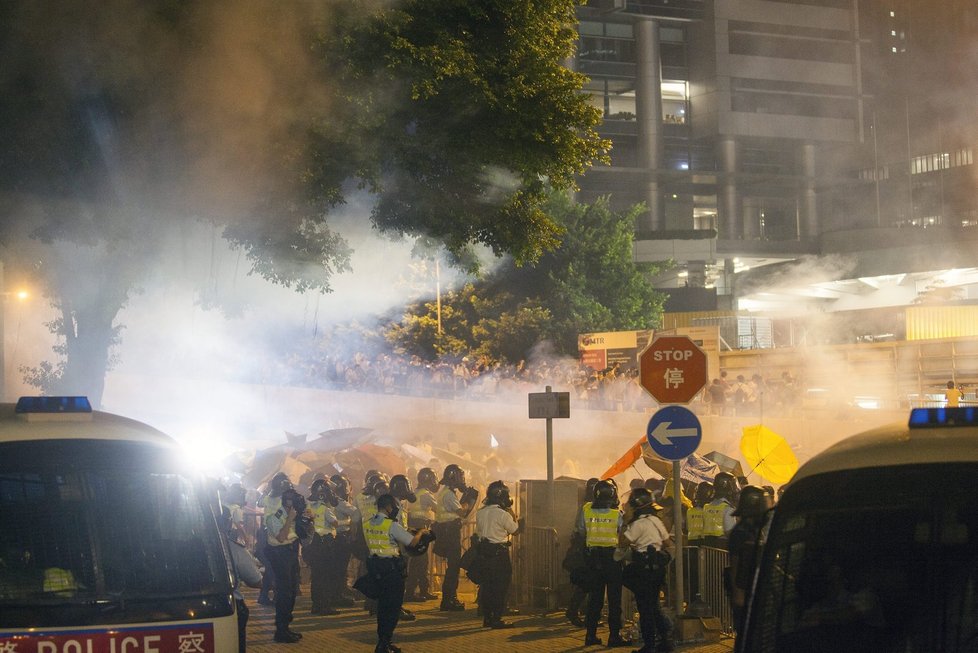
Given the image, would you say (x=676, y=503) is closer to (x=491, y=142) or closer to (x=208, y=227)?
(x=491, y=142)

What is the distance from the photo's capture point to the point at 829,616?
364cm

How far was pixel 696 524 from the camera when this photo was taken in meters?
10.2

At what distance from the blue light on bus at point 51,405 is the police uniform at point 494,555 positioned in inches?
202

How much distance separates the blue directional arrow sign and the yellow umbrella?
405 cm

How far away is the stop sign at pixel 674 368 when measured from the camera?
30.5 ft

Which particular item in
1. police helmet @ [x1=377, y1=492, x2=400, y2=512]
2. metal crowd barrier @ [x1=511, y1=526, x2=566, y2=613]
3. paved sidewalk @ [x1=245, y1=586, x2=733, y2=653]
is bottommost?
paved sidewalk @ [x1=245, y1=586, x2=733, y2=653]

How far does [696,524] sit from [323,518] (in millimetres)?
3561

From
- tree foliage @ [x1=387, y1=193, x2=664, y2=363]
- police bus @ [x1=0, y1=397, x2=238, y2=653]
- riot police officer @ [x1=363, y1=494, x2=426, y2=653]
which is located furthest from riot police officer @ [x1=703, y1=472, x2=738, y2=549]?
tree foliage @ [x1=387, y1=193, x2=664, y2=363]

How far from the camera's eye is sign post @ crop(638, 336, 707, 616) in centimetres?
912

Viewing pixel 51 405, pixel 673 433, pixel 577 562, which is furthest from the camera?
pixel 577 562

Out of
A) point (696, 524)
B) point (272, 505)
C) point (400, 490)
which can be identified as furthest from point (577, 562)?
point (272, 505)

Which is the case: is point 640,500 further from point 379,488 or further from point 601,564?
point 379,488

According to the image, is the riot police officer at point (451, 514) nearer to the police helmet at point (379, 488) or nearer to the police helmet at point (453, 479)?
the police helmet at point (453, 479)

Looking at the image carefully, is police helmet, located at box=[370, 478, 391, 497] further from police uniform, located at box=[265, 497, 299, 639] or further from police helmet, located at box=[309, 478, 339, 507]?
police uniform, located at box=[265, 497, 299, 639]
